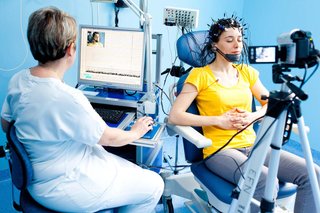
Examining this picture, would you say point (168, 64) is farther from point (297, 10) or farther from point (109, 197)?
point (109, 197)

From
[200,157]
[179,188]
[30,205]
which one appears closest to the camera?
[30,205]

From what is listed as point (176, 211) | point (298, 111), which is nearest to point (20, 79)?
point (298, 111)

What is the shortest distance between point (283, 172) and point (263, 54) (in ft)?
2.12

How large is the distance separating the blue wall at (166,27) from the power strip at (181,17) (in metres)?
0.61

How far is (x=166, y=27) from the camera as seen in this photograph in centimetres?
285

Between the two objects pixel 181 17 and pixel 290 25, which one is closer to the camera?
pixel 181 17

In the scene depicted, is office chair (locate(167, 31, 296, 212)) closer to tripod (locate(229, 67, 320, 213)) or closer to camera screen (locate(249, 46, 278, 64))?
tripod (locate(229, 67, 320, 213))

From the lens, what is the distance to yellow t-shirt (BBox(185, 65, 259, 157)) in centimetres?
154

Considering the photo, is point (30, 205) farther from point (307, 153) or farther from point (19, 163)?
point (307, 153)

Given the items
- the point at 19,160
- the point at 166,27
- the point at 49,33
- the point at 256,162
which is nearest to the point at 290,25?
the point at 166,27

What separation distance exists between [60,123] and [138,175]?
0.41 metres

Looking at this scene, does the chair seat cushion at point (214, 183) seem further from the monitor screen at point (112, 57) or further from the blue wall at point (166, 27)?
the blue wall at point (166, 27)

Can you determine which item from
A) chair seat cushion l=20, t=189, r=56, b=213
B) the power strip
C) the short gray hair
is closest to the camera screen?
the short gray hair

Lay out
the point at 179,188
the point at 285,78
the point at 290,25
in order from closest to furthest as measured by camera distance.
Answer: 1. the point at 285,78
2. the point at 179,188
3. the point at 290,25
